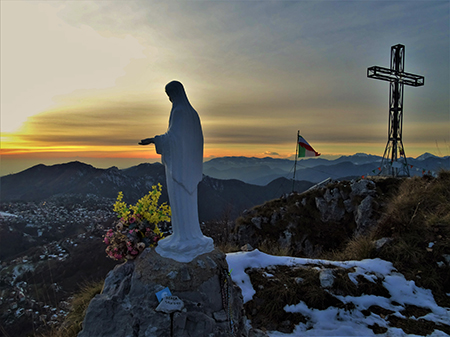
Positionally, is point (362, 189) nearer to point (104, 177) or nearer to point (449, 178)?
point (449, 178)

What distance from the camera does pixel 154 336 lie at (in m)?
3.39

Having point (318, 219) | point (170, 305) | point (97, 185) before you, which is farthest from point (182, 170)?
point (97, 185)

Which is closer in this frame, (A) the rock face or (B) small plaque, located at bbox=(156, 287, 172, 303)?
(A) the rock face

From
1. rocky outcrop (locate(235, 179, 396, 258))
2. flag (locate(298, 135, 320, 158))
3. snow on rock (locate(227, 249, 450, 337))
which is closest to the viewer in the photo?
snow on rock (locate(227, 249, 450, 337))

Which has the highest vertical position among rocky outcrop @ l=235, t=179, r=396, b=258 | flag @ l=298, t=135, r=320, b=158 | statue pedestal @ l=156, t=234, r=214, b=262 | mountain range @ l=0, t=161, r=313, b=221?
flag @ l=298, t=135, r=320, b=158

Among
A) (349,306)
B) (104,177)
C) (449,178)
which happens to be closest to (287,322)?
(349,306)

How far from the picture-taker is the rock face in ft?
11.7

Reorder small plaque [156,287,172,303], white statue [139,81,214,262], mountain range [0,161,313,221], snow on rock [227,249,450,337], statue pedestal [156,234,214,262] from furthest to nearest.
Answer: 1. mountain range [0,161,313,221]
2. snow on rock [227,249,450,337]
3. white statue [139,81,214,262]
4. statue pedestal [156,234,214,262]
5. small plaque [156,287,172,303]

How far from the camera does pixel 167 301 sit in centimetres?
367

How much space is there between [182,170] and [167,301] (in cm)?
213

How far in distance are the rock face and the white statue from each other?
24cm

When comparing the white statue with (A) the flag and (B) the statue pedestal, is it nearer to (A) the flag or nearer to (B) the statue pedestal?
(B) the statue pedestal

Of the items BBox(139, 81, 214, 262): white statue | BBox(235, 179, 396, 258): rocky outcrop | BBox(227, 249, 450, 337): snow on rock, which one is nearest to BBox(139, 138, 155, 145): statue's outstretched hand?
BBox(139, 81, 214, 262): white statue

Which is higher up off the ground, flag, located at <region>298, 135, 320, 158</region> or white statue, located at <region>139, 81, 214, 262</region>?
flag, located at <region>298, 135, 320, 158</region>
